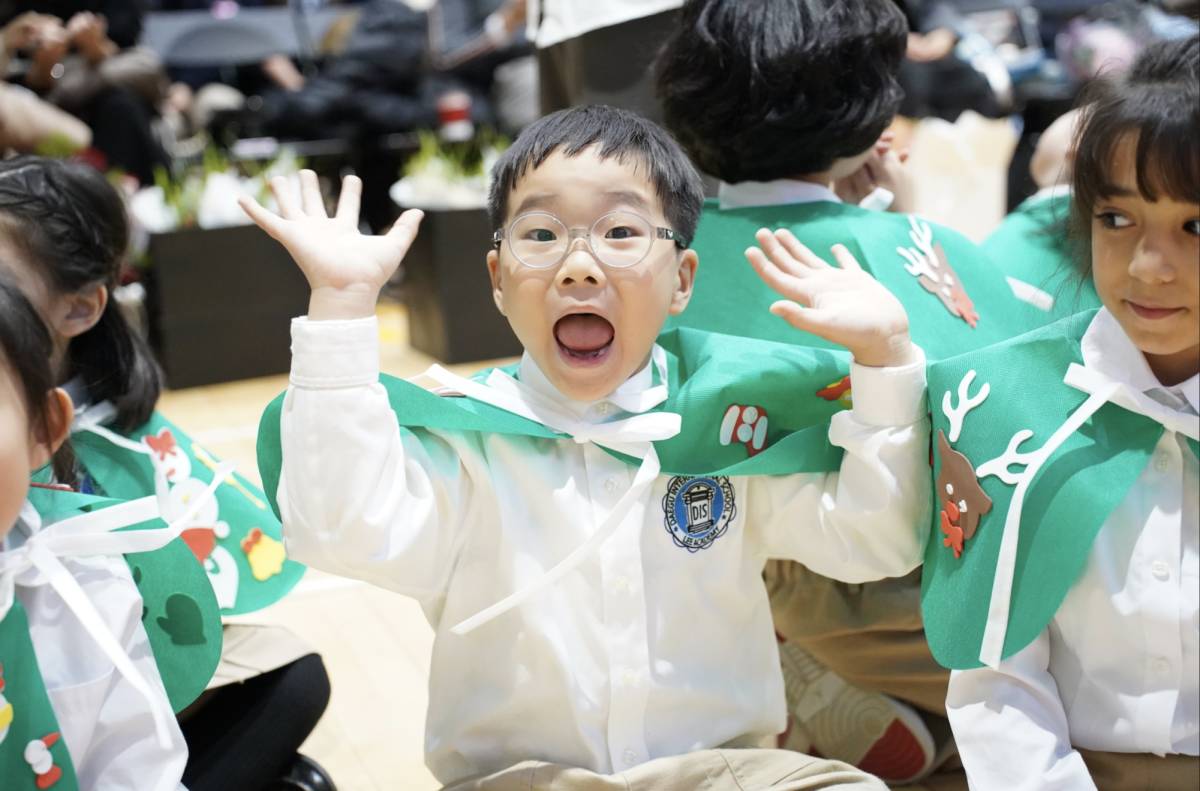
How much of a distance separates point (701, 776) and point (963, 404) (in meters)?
0.47

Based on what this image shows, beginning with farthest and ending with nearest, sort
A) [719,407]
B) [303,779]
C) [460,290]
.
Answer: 1. [460,290]
2. [303,779]
3. [719,407]

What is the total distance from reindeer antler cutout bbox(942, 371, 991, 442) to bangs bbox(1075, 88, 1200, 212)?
222 millimetres

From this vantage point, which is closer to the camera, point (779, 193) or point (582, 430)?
point (582, 430)

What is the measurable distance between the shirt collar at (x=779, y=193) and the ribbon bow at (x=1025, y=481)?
60cm

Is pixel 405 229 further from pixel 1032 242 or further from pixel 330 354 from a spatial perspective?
pixel 1032 242

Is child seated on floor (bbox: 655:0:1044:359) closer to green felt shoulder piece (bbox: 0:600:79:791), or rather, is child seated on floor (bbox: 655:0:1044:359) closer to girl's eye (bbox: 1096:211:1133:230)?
girl's eye (bbox: 1096:211:1133:230)

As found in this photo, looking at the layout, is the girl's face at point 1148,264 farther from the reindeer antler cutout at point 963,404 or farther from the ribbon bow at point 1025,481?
the reindeer antler cutout at point 963,404

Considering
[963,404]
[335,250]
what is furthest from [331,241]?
[963,404]

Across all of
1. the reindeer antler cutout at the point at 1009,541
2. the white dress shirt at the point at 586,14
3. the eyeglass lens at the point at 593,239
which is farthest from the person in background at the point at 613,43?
the reindeer antler cutout at the point at 1009,541

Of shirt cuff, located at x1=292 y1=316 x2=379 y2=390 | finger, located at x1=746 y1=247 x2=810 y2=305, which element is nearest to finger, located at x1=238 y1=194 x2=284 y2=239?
shirt cuff, located at x1=292 y1=316 x2=379 y2=390

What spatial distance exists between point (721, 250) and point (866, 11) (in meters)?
0.37

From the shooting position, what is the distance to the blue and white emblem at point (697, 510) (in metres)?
1.35

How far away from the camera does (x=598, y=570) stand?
1317 millimetres

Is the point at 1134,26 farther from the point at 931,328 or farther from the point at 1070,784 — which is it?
the point at 1070,784
